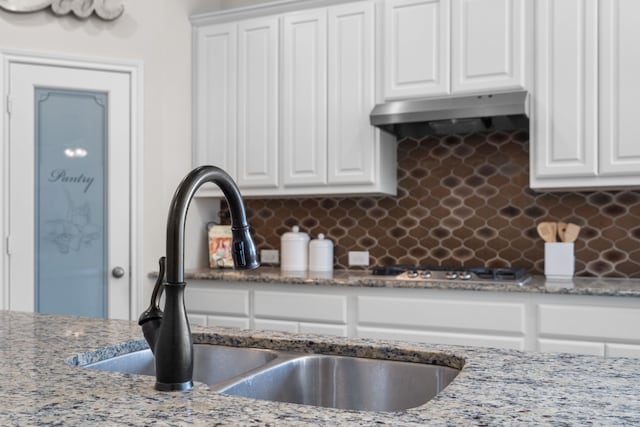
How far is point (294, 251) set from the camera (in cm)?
393

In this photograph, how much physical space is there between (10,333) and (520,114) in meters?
2.44

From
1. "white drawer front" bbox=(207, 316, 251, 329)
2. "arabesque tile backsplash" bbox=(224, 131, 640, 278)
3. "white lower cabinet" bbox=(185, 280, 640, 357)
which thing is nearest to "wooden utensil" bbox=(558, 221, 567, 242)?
"arabesque tile backsplash" bbox=(224, 131, 640, 278)

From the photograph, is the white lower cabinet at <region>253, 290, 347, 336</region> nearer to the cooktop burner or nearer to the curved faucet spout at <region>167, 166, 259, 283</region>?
the cooktop burner

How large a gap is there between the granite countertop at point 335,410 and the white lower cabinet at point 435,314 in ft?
5.36

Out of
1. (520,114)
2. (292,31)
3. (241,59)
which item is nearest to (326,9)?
(292,31)

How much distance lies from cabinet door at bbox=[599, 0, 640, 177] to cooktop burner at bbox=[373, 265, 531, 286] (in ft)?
2.17

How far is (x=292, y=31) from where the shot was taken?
12.5 feet

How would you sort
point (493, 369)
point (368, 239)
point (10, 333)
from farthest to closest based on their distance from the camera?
point (368, 239)
point (10, 333)
point (493, 369)

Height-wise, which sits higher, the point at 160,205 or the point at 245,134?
the point at 245,134

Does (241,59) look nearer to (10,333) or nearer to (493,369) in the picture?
(10,333)

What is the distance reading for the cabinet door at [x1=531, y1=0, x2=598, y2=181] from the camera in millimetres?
3041

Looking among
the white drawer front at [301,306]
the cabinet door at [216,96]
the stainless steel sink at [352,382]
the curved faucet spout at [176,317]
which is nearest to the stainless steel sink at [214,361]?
the stainless steel sink at [352,382]

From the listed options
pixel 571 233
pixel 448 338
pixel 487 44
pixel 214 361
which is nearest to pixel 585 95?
pixel 487 44

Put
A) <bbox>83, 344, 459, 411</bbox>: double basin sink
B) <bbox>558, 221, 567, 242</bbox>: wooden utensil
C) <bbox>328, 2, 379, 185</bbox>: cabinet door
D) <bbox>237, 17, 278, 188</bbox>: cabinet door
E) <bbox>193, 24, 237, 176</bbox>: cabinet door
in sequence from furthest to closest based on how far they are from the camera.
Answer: <bbox>193, 24, 237, 176</bbox>: cabinet door
<bbox>237, 17, 278, 188</bbox>: cabinet door
<bbox>328, 2, 379, 185</bbox>: cabinet door
<bbox>558, 221, 567, 242</bbox>: wooden utensil
<bbox>83, 344, 459, 411</bbox>: double basin sink
